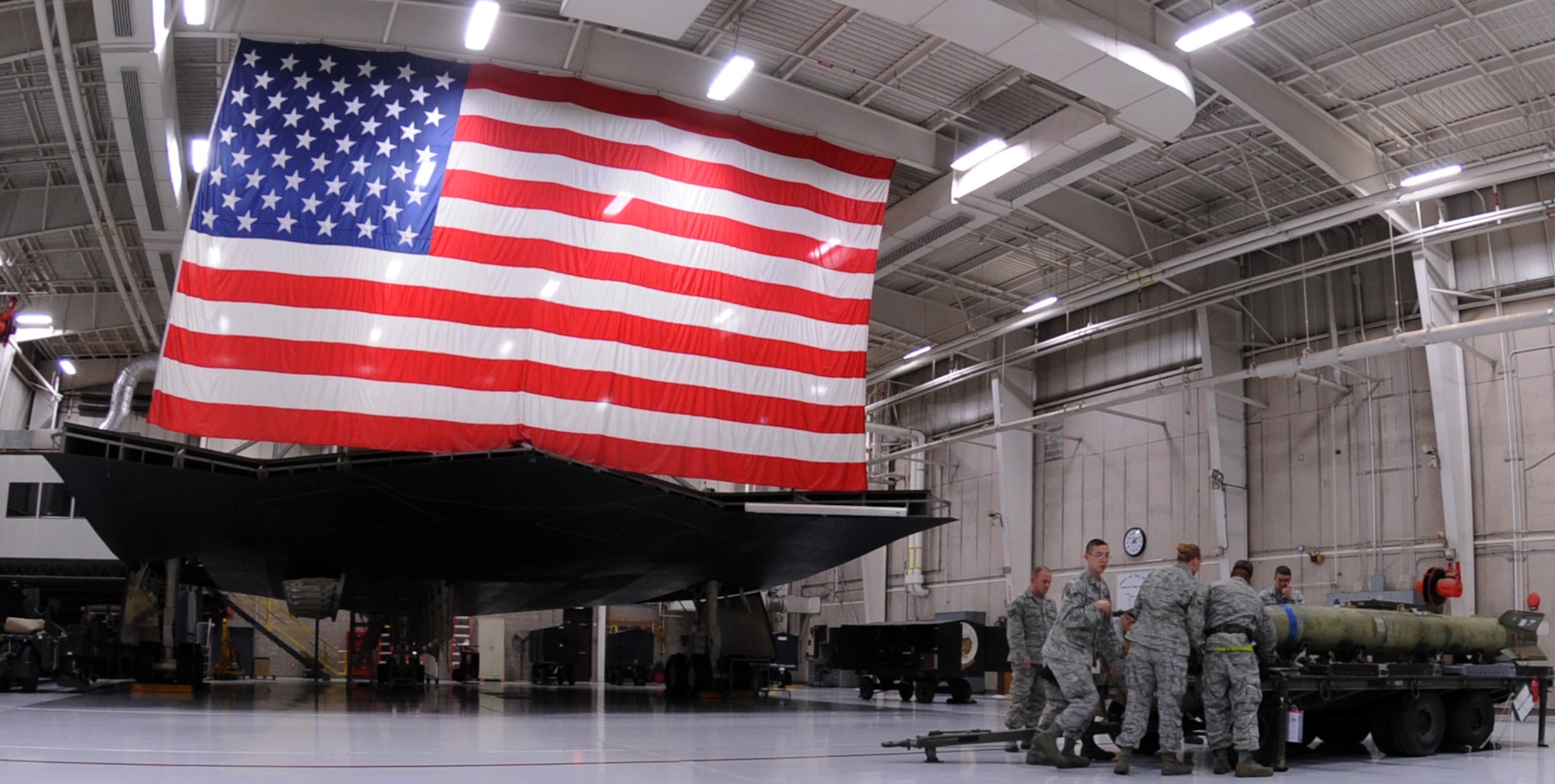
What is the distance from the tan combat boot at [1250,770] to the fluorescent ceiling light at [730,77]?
12.8m

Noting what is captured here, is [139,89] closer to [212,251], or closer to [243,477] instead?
[212,251]

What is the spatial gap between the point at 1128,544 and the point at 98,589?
3069 cm

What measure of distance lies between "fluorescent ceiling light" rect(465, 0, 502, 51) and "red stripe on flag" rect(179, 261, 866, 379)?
149 inches

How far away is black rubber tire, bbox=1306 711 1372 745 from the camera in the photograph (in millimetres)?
11859

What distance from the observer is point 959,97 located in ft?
72.9

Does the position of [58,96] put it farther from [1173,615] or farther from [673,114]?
[1173,615]

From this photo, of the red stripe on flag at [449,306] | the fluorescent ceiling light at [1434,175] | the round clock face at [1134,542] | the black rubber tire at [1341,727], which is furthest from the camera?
the round clock face at [1134,542]

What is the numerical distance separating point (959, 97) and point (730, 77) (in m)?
5.21

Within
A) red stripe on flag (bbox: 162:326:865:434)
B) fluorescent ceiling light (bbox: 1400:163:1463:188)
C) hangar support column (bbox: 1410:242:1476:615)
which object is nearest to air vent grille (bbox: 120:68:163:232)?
red stripe on flag (bbox: 162:326:865:434)

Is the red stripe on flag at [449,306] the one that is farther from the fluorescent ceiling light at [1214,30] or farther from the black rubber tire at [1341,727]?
the black rubber tire at [1341,727]

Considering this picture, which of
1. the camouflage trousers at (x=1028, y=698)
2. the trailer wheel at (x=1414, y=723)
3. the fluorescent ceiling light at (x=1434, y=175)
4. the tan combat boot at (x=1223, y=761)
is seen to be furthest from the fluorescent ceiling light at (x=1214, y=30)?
the tan combat boot at (x=1223, y=761)

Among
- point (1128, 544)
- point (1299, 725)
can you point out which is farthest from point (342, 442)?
point (1128, 544)

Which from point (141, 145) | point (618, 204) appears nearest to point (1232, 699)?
point (618, 204)

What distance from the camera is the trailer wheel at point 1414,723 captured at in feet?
37.5
